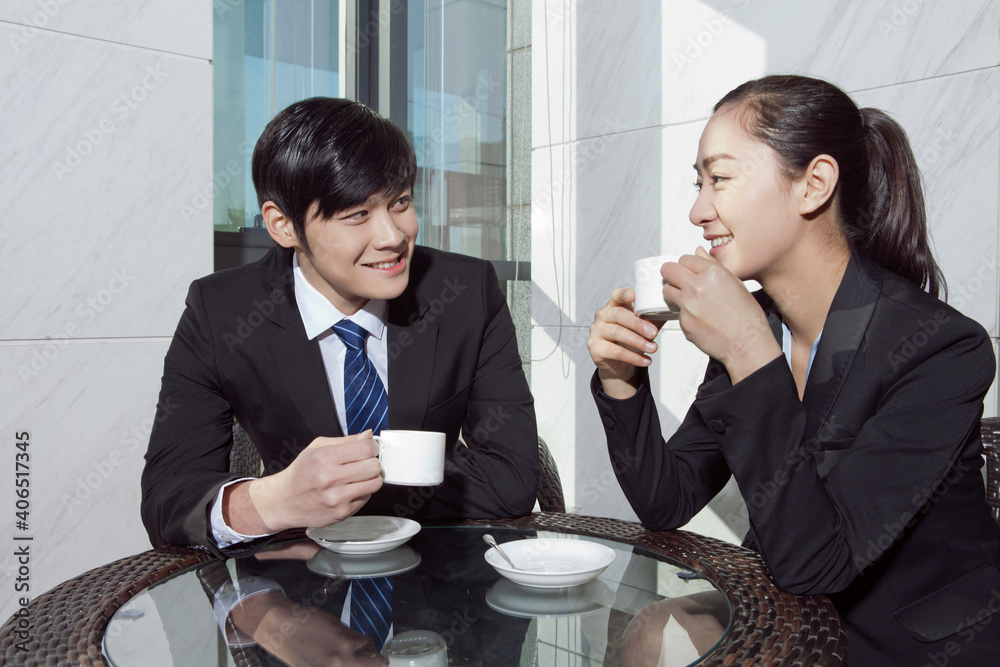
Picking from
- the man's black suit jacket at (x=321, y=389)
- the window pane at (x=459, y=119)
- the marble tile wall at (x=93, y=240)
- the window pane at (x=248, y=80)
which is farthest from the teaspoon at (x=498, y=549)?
the window pane at (x=459, y=119)

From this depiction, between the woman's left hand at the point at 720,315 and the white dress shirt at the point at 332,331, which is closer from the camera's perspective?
the woman's left hand at the point at 720,315

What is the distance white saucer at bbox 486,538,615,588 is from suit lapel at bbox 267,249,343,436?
562 millimetres

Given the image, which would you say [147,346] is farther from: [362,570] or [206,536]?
[362,570]

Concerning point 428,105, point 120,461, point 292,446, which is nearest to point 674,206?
point 428,105

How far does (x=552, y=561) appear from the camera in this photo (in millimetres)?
1042

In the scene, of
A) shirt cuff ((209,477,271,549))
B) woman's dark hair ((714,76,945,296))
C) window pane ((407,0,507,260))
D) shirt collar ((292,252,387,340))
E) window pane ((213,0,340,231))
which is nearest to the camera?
shirt cuff ((209,477,271,549))

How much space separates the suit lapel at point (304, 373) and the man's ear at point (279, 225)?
0.55 ft

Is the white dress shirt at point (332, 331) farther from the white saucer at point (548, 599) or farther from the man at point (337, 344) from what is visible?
the white saucer at point (548, 599)

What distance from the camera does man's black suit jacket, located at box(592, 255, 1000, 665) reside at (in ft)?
3.31

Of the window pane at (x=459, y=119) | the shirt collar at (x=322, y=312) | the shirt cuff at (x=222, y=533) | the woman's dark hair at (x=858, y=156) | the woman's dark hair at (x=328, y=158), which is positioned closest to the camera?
the shirt cuff at (x=222, y=533)

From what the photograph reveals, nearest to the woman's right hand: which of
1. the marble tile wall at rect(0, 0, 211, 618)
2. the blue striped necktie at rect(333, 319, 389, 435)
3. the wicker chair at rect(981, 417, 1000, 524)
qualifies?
the blue striped necktie at rect(333, 319, 389, 435)

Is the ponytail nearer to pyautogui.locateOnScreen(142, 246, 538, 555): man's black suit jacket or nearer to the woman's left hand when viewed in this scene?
the woman's left hand

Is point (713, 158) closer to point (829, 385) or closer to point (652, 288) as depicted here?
point (652, 288)

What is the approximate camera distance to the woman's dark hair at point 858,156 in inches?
49.4
